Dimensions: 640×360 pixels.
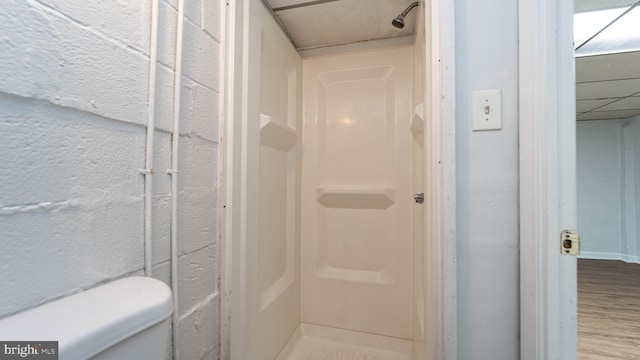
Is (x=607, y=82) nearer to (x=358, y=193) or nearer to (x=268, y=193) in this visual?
(x=358, y=193)

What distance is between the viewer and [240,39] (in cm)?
95

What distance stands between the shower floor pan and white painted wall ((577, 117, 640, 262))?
3.94 m

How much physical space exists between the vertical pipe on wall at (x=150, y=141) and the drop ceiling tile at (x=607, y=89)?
331 centimetres

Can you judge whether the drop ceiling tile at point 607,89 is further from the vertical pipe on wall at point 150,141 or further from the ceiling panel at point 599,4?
the vertical pipe on wall at point 150,141

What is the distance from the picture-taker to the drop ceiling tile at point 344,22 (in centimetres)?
122

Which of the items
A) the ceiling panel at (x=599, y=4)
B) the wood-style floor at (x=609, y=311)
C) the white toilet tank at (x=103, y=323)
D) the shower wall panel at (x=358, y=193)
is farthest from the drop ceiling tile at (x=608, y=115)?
the white toilet tank at (x=103, y=323)

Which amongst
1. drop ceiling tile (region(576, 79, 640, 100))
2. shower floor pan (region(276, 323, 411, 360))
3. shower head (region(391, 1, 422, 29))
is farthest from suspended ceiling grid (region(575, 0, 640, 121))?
shower floor pan (region(276, 323, 411, 360))

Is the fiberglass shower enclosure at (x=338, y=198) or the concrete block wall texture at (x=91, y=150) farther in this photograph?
the fiberglass shower enclosure at (x=338, y=198)

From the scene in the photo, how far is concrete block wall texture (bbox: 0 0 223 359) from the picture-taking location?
42cm

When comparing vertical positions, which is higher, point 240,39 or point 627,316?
point 240,39

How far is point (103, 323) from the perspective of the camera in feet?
1.30

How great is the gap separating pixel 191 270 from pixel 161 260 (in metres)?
0.11

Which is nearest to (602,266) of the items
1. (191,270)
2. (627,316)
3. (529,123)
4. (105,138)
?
(627,316)

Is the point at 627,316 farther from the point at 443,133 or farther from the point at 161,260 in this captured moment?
the point at 161,260
